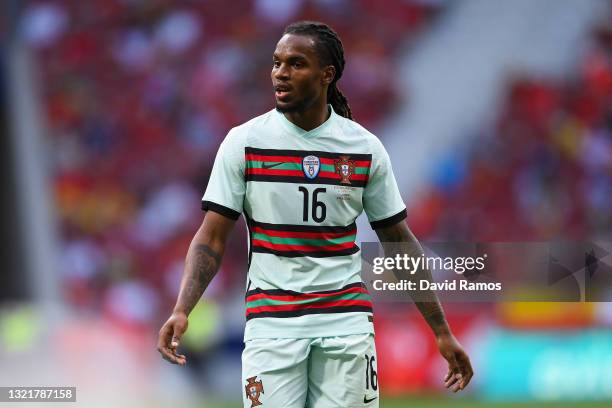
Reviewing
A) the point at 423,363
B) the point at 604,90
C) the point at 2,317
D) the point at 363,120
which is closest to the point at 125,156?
the point at 363,120

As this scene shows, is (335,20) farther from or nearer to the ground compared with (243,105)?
farther from the ground

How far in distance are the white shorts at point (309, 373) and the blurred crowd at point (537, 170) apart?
9.23m

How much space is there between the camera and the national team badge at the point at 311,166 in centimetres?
416

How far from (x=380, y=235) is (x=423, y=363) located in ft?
23.7

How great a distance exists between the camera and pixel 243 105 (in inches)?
571

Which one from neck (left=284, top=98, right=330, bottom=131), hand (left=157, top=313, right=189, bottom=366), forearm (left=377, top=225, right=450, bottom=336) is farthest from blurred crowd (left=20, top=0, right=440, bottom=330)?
hand (left=157, top=313, right=189, bottom=366)

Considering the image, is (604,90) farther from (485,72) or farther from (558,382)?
(558,382)

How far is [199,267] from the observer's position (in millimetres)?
4133

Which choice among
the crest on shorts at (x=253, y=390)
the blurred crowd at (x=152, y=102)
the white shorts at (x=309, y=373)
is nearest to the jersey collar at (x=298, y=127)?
the white shorts at (x=309, y=373)

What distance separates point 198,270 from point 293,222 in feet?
1.25

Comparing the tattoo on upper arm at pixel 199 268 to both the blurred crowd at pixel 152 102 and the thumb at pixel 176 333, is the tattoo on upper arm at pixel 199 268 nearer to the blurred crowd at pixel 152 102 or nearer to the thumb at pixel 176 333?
the thumb at pixel 176 333

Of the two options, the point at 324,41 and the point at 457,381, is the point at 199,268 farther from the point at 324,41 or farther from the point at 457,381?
the point at 457,381

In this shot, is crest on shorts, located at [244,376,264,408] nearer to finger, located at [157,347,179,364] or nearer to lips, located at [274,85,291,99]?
finger, located at [157,347,179,364]

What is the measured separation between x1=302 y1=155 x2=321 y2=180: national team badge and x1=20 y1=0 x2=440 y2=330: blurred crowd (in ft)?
29.2
